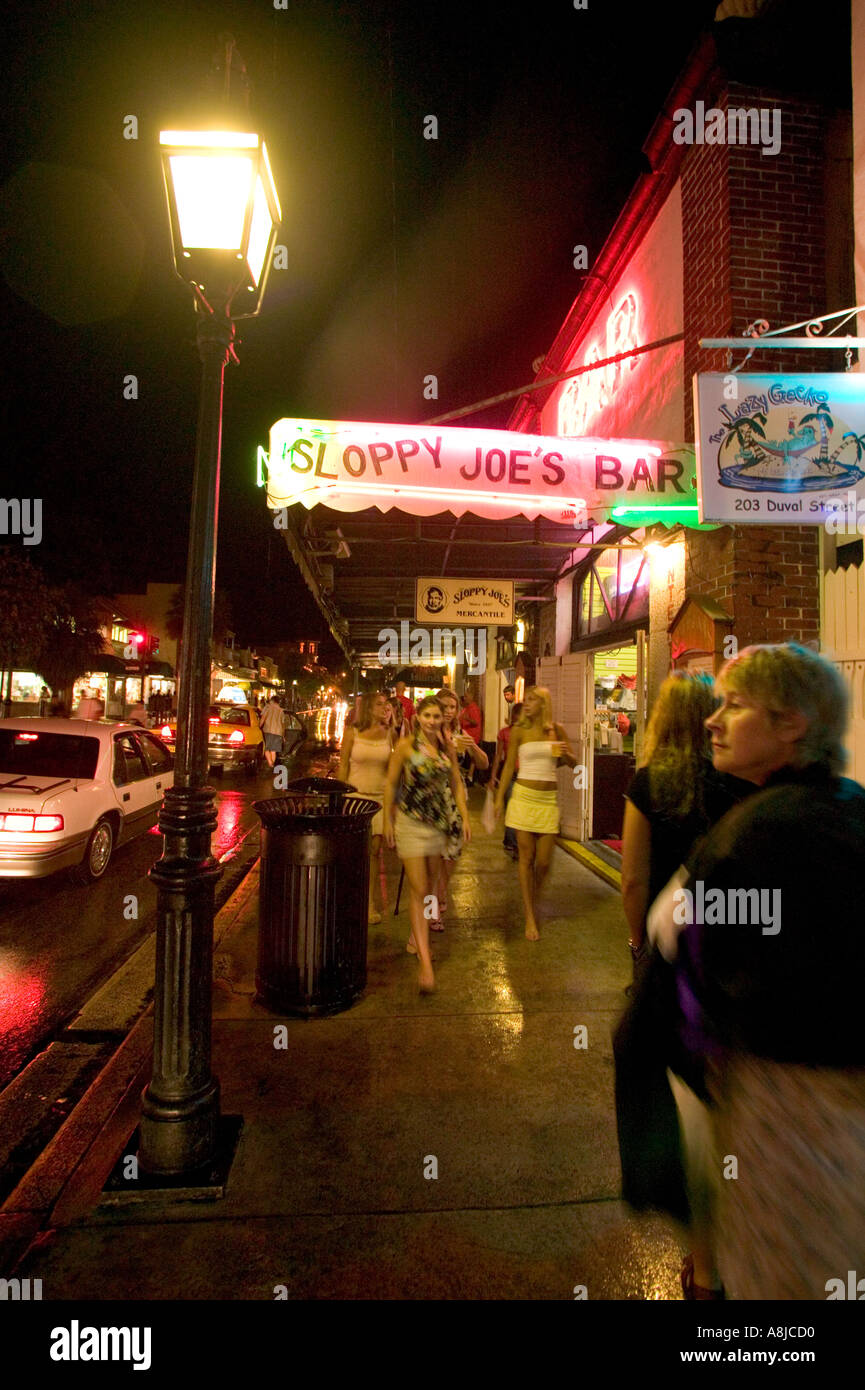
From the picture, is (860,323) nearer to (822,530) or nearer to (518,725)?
(822,530)

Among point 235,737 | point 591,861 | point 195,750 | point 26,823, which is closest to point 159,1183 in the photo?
point 195,750

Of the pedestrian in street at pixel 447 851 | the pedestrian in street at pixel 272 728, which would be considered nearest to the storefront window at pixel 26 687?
the pedestrian in street at pixel 272 728

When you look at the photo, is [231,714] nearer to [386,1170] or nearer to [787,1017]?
[386,1170]

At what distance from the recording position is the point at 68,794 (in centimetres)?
662

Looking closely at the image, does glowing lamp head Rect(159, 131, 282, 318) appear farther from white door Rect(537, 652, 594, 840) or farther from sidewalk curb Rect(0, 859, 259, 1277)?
white door Rect(537, 652, 594, 840)

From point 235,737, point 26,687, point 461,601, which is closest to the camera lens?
point 461,601

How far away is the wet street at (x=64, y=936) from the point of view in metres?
4.47

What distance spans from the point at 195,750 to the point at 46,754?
4.93m

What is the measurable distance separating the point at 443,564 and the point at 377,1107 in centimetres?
753

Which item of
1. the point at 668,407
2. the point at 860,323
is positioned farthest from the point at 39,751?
the point at 860,323

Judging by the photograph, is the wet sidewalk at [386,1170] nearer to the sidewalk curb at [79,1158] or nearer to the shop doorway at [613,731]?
the sidewalk curb at [79,1158]

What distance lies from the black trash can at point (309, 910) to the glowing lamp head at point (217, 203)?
2.89 meters

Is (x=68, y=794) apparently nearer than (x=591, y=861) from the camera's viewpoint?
Yes

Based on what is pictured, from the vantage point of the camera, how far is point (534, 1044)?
4066 millimetres
